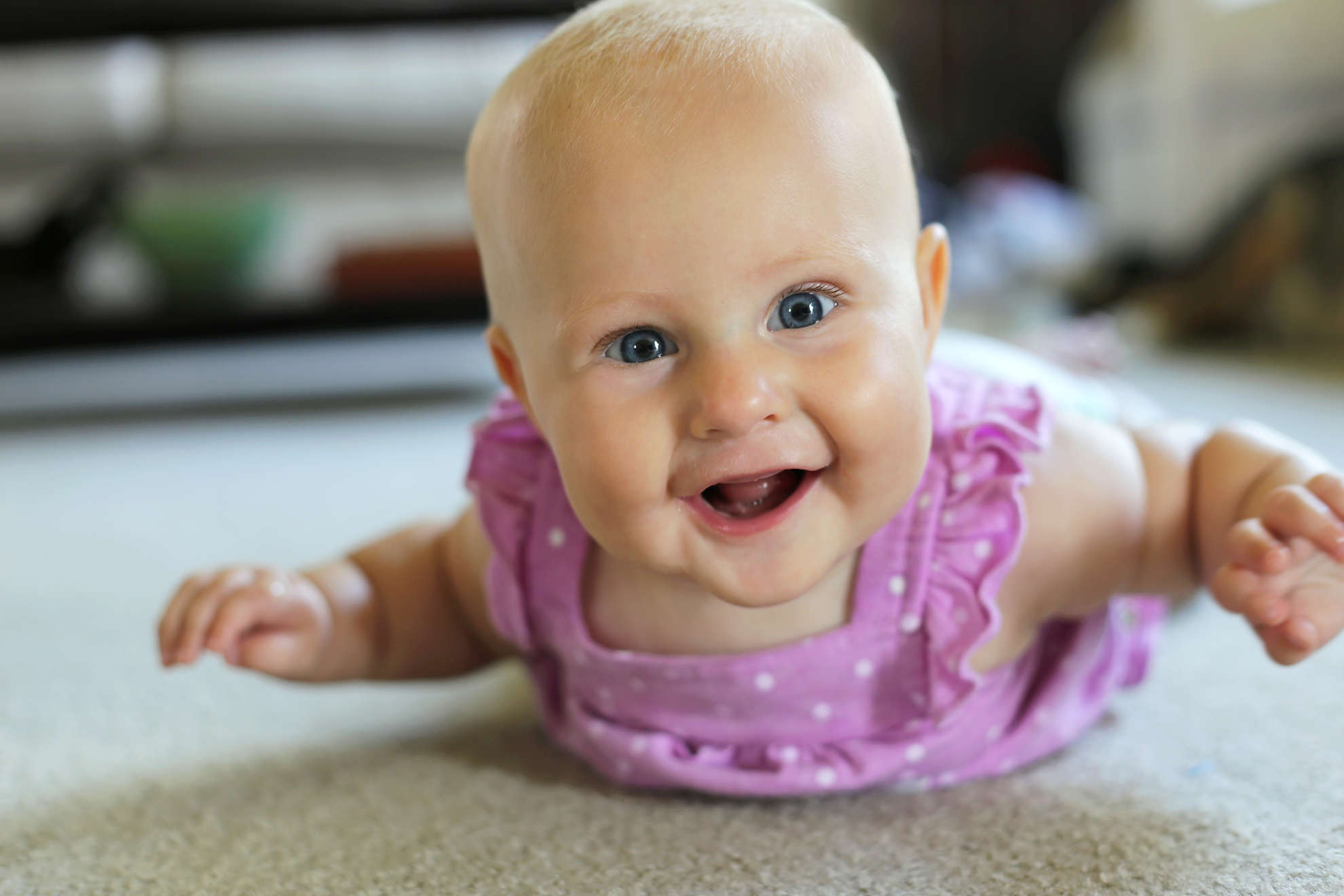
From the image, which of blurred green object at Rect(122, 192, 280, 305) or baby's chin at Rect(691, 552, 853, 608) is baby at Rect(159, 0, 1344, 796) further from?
blurred green object at Rect(122, 192, 280, 305)

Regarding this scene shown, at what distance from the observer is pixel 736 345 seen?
48 cm

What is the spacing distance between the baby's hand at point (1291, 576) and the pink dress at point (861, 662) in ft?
0.32

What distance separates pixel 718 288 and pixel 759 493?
8 centimetres

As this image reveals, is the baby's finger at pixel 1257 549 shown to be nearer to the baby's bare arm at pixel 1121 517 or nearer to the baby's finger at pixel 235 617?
the baby's bare arm at pixel 1121 517

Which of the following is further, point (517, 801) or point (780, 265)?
point (517, 801)

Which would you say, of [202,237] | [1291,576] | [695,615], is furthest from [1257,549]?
[202,237]

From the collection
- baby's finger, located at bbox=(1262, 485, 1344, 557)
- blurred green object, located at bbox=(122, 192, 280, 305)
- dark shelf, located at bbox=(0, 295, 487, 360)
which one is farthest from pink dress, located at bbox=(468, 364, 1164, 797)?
blurred green object, located at bbox=(122, 192, 280, 305)

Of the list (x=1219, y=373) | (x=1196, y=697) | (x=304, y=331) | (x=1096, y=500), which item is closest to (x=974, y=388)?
(x=1096, y=500)

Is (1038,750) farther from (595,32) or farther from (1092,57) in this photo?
(1092,57)

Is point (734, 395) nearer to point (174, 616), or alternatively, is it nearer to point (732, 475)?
point (732, 475)

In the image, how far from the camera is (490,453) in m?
0.64

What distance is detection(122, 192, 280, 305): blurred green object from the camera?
1821 millimetres

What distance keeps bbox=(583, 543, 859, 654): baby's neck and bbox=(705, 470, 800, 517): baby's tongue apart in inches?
2.4

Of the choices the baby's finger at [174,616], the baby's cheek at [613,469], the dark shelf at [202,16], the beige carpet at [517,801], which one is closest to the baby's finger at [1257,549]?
the beige carpet at [517,801]
